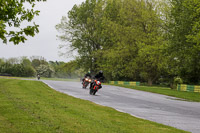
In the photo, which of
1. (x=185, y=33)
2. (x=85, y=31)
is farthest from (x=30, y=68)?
(x=185, y=33)

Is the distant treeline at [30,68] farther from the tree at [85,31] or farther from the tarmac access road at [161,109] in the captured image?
the tarmac access road at [161,109]

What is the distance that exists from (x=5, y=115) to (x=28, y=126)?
5.64ft

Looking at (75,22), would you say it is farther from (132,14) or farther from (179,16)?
(179,16)

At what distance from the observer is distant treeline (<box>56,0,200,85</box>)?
33.9 meters

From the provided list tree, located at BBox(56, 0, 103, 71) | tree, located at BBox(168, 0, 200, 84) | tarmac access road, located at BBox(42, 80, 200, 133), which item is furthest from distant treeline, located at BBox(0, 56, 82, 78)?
tarmac access road, located at BBox(42, 80, 200, 133)

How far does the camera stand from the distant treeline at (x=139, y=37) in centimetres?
3391

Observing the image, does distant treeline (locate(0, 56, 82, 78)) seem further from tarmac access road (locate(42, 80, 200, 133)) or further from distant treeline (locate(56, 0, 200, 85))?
tarmac access road (locate(42, 80, 200, 133))

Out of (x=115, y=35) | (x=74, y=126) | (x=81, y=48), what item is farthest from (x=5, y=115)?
(x=81, y=48)

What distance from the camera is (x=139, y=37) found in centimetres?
4678

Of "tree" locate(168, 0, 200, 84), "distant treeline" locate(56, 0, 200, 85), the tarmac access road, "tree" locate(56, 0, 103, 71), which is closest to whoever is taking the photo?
the tarmac access road

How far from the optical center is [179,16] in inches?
1374

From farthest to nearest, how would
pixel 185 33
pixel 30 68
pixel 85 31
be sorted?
pixel 30 68, pixel 85 31, pixel 185 33

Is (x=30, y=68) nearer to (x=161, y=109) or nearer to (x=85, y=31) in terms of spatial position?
(x=85, y=31)

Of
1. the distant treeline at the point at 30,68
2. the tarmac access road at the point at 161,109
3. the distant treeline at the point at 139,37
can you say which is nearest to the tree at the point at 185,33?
the distant treeline at the point at 139,37
